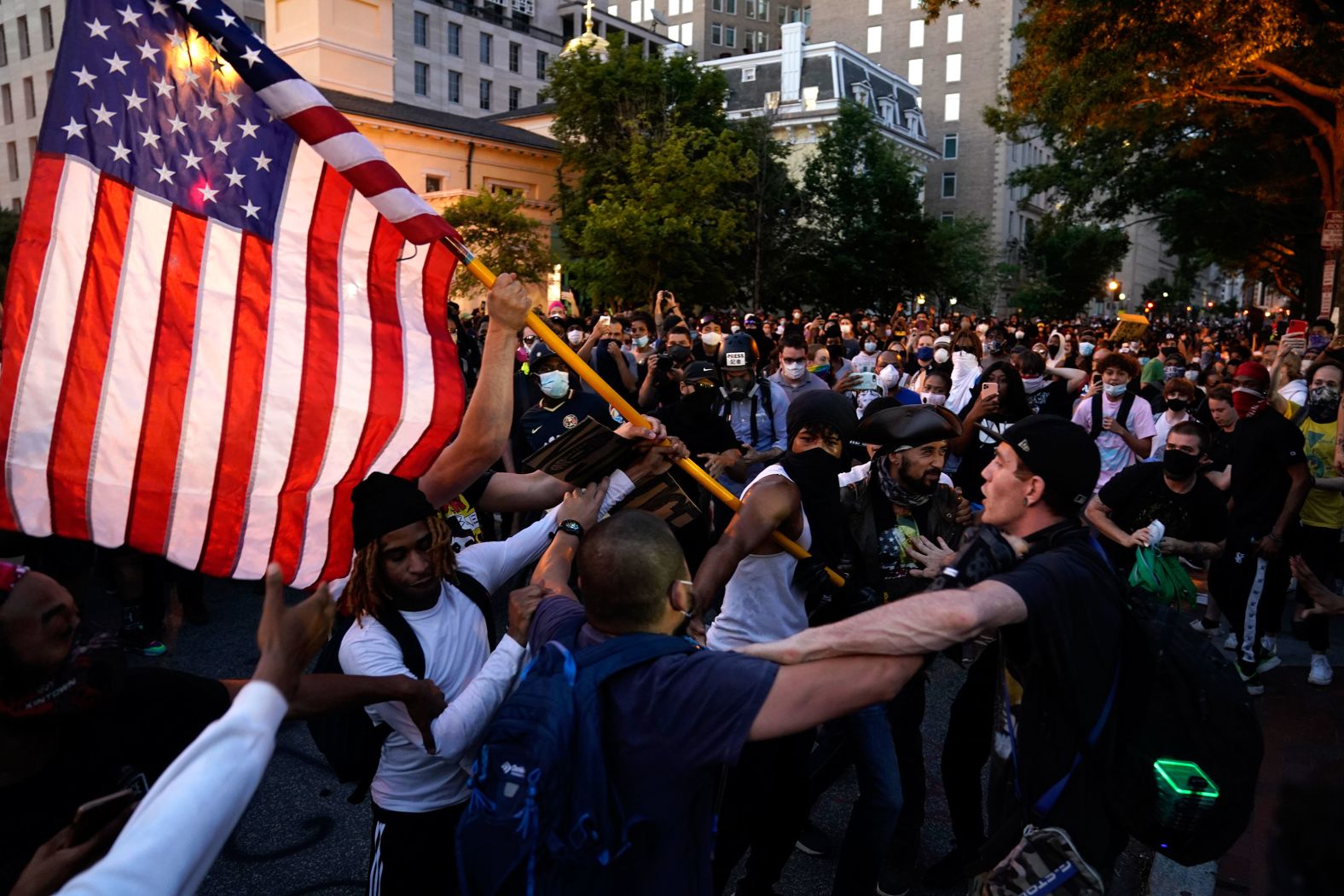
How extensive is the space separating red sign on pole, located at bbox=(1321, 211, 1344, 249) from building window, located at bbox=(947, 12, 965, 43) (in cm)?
6217

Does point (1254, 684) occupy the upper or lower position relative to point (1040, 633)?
lower

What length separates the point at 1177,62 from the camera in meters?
14.3

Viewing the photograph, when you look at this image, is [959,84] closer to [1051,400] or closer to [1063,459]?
[1051,400]

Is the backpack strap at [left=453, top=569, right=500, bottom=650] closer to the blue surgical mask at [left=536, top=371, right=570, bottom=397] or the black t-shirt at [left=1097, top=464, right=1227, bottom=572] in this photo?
the black t-shirt at [left=1097, top=464, right=1227, bottom=572]

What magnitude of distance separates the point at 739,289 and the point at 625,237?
9.72 meters

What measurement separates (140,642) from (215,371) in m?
4.19

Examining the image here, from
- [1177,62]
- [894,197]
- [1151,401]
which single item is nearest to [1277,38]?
[1177,62]

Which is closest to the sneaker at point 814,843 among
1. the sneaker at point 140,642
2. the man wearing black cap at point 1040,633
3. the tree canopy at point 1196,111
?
the man wearing black cap at point 1040,633

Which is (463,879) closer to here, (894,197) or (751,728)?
(751,728)

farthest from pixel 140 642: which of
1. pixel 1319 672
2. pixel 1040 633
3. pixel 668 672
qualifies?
pixel 1319 672

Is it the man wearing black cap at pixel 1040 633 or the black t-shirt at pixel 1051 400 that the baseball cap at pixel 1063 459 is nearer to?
the man wearing black cap at pixel 1040 633

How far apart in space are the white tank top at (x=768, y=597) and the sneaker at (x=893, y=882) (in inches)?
44.7

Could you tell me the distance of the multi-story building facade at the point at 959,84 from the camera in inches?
2670

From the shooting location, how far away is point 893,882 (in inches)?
158
